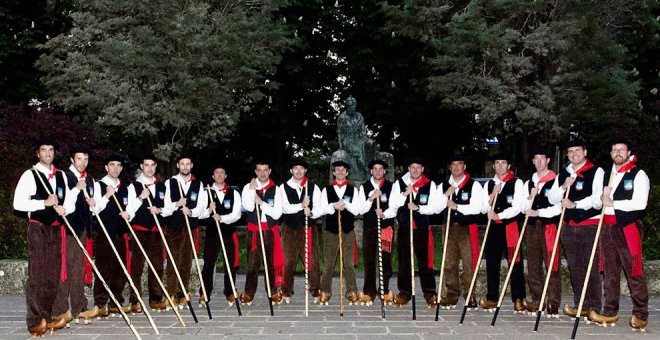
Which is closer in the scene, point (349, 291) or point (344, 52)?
point (349, 291)

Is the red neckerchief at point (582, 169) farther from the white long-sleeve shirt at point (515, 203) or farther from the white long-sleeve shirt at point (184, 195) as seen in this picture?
the white long-sleeve shirt at point (184, 195)

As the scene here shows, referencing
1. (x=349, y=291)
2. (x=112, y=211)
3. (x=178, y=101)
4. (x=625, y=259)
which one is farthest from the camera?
(x=178, y=101)

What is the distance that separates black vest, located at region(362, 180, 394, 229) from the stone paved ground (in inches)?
44.1

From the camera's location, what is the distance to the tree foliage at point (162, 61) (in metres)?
23.3

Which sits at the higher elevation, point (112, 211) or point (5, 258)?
point (112, 211)

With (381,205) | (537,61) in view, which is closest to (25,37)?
(537,61)

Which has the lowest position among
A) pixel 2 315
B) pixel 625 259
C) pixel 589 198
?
pixel 2 315

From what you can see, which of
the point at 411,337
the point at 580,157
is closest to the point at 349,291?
the point at 411,337

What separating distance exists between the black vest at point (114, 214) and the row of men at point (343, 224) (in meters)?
0.01

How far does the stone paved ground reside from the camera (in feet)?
29.1

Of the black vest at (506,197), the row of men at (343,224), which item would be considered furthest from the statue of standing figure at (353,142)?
the black vest at (506,197)

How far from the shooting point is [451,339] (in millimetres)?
8594

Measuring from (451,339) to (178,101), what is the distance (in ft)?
54.2

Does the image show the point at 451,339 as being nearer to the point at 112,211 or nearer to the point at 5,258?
the point at 112,211
